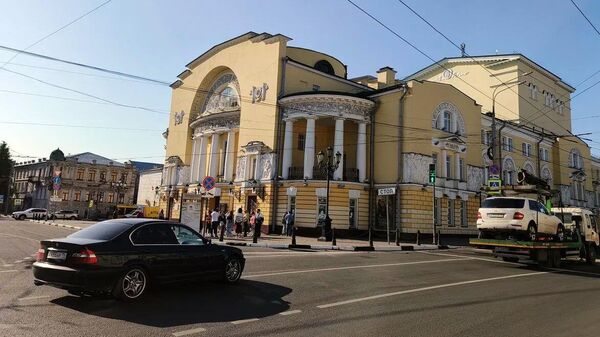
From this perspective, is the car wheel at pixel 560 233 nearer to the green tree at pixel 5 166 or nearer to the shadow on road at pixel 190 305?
the shadow on road at pixel 190 305

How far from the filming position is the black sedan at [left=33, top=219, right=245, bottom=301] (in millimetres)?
6734

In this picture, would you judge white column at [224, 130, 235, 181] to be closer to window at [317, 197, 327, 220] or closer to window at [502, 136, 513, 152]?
window at [317, 197, 327, 220]

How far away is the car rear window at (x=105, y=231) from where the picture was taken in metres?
7.30

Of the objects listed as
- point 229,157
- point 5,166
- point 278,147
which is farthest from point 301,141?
point 5,166

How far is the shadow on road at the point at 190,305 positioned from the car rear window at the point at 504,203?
10.5m

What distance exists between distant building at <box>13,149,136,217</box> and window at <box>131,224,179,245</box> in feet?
233

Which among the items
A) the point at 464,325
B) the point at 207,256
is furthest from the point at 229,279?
the point at 464,325

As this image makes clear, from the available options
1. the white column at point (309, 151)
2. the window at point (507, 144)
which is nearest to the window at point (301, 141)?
the white column at point (309, 151)

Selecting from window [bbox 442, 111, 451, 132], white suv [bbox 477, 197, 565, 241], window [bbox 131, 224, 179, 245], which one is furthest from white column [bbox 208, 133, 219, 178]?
window [bbox 131, 224, 179, 245]

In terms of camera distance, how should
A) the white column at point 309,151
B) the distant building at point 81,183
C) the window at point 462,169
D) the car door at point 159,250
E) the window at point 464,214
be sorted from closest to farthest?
the car door at point 159,250 < the white column at point 309,151 < the window at point 464,214 < the window at point 462,169 < the distant building at point 81,183

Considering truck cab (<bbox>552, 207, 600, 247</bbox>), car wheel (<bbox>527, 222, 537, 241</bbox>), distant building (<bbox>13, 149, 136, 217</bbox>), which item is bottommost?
car wheel (<bbox>527, 222, 537, 241</bbox>)

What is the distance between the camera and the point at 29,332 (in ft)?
17.4

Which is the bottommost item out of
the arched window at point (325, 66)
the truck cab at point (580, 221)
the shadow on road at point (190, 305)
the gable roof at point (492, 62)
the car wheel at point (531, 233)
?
the shadow on road at point (190, 305)

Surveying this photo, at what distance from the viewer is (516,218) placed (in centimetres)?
1504
